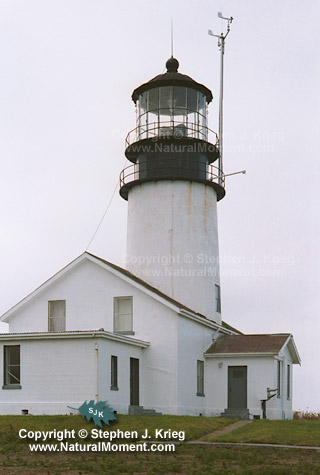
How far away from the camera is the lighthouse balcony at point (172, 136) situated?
95.6 feet

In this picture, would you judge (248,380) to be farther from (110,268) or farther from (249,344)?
(110,268)

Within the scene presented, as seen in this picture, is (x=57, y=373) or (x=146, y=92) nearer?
(x=57, y=373)

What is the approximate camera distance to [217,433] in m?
20.2

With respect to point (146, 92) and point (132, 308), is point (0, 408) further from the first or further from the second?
point (146, 92)

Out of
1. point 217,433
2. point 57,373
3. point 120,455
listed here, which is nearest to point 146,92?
point 57,373

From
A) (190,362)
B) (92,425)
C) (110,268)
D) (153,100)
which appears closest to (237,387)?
(190,362)

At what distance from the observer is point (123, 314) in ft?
87.1

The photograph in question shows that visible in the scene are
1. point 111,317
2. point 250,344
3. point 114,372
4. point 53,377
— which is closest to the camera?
point 53,377

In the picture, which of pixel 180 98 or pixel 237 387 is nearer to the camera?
pixel 237 387

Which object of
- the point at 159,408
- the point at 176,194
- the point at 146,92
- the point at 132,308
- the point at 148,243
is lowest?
the point at 159,408

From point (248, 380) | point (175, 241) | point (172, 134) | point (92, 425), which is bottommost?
point (92, 425)

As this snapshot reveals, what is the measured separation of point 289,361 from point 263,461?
54.6 ft

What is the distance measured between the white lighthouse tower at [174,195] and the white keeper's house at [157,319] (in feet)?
0.14

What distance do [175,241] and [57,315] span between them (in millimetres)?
5673
